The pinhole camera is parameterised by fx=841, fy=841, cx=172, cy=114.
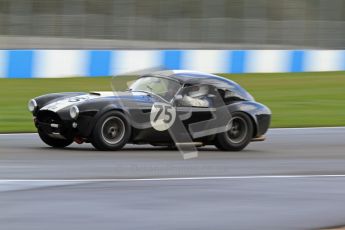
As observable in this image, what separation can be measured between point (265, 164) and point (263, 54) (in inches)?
634

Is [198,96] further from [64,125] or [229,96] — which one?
[64,125]

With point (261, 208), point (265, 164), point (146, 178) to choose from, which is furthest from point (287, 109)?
point (261, 208)

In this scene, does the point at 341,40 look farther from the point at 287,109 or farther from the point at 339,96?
the point at 287,109

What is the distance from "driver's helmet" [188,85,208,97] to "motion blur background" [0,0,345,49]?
42.9 feet

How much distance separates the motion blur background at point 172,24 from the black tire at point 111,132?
13489mm

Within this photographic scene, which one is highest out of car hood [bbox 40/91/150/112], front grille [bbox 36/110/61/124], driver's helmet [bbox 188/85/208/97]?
driver's helmet [bbox 188/85/208/97]

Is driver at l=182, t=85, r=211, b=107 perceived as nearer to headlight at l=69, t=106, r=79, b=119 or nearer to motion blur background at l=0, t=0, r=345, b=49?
headlight at l=69, t=106, r=79, b=119

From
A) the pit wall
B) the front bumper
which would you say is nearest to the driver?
the front bumper

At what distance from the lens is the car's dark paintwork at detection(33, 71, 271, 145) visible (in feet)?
33.2

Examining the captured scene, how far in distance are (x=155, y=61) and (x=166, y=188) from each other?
1582 cm

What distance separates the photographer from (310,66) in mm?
27078

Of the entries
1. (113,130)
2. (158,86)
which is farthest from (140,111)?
(158,86)

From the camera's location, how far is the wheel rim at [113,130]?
10.2m

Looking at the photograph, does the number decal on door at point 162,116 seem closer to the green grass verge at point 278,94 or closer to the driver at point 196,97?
the driver at point 196,97
